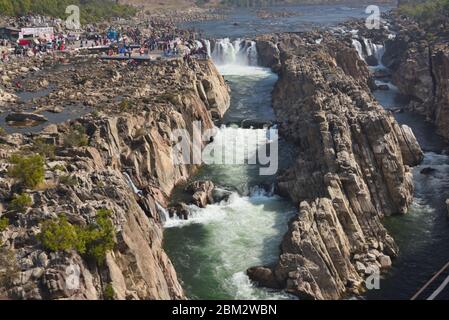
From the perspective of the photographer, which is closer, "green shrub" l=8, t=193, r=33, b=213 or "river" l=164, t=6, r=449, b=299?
"green shrub" l=8, t=193, r=33, b=213

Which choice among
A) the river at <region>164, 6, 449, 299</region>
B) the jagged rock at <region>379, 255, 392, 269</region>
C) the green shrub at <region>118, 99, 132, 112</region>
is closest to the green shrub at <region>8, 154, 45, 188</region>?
the river at <region>164, 6, 449, 299</region>

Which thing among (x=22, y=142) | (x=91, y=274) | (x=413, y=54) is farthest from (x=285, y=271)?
(x=413, y=54)

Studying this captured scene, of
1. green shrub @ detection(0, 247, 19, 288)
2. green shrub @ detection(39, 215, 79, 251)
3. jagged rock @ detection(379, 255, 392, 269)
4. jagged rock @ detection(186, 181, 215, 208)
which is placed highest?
green shrub @ detection(39, 215, 79, 251)

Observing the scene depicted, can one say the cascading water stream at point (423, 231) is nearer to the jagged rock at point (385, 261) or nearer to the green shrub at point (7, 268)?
the jagged rock at point (385, 261)

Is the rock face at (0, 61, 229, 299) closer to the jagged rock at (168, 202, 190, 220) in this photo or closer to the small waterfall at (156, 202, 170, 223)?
the small waterfall at (156, 202, 170, 223)

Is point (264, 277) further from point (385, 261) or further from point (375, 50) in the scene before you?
point (375, 50)
